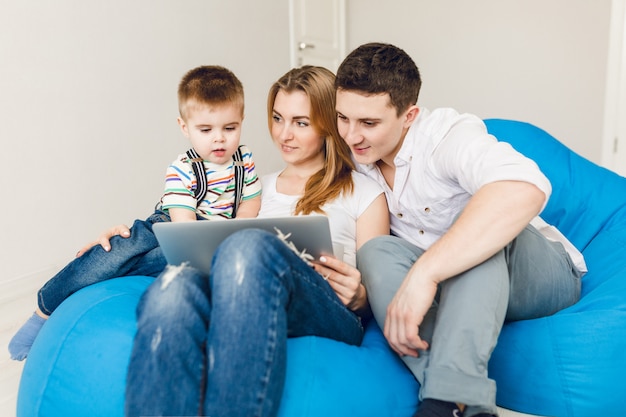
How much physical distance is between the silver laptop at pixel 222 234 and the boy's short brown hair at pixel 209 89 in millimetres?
534

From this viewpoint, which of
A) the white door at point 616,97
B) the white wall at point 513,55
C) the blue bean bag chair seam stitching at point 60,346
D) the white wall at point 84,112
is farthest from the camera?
the white wall at point 513,55

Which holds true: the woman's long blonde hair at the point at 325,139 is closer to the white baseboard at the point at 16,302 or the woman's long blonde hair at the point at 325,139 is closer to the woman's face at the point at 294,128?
the woman's face at the point at 294,128

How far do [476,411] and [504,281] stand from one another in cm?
26

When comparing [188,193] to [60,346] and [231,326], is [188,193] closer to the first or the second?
[60,346]

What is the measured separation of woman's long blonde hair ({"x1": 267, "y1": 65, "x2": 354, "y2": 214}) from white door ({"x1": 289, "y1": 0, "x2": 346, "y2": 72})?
2.32 meters

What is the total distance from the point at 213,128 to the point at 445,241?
2.43 feet

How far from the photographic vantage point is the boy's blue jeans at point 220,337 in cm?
87

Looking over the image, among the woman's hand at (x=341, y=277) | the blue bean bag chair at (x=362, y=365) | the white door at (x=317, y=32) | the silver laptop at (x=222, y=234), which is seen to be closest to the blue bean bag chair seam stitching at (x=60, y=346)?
the blue bean bag chair at (x=362, y=365)

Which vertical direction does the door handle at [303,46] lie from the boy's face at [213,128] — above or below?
above

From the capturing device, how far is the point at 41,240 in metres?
2.28

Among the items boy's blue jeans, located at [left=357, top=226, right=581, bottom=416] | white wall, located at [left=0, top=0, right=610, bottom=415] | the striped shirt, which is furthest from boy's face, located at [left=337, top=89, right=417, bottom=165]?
white wall, located at [left=0, top=0, right=610, bottom=415]

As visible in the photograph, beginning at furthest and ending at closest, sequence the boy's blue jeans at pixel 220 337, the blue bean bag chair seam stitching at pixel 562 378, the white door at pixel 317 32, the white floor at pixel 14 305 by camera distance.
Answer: the white door at pixel 317 32 < the white floor at pixel 14 305 < the blue bean bag chair seam stitching at pixel 562 378 < the boy's blue jeans at pixel 220 337

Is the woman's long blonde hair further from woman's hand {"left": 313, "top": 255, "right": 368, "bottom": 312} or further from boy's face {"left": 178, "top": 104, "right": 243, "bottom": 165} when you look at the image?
woman's hand {"left": 313, "top": 255, "right": 368, "bottom": 312}

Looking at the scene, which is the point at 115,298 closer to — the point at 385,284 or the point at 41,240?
the point at 385,284
